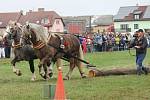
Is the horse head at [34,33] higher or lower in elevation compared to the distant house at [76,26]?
higher

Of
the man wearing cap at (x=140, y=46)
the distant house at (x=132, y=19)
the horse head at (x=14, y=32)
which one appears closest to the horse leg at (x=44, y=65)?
the horse head at (x=14, y=32)

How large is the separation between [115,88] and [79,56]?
396 centimetres

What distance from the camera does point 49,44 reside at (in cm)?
1636

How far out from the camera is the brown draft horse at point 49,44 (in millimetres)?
16078

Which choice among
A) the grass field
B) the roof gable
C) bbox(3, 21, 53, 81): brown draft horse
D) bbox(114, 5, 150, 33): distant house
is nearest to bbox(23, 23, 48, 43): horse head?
bbox(3, 21, 53, 81): brown draft horse

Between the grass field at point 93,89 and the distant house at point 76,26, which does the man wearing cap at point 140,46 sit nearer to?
the grass field at point 93,89

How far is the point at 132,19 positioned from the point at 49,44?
85443 mm

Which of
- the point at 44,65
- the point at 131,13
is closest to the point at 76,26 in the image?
the point at 44,65

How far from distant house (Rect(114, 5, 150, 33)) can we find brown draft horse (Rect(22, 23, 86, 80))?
81.9 m

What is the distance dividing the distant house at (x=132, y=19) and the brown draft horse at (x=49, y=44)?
8194 cm

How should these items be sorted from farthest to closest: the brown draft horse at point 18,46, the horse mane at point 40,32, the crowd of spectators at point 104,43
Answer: the crowd of spectators at point 104,43, the brown draft horse at point 18,46, the horse mane at point 40,32

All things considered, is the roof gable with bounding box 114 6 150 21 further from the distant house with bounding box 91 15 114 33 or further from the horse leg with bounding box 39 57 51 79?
the horse leg with bounding box 39 57 51 79

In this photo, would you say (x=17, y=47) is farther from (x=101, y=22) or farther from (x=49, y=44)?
(x=101, y=22)

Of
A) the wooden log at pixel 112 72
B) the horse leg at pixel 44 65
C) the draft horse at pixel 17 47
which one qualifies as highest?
the draft horse at pixel 17 47
